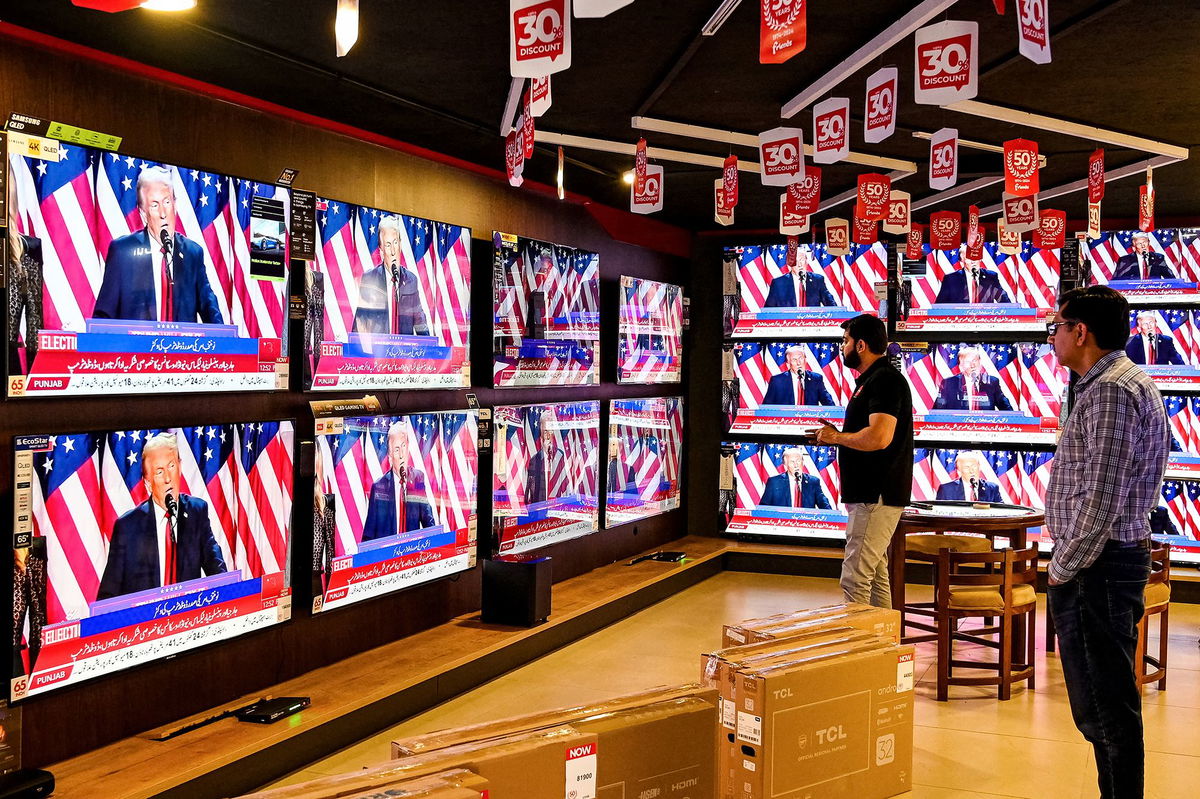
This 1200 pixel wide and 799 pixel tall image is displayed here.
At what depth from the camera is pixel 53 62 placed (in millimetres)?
3711

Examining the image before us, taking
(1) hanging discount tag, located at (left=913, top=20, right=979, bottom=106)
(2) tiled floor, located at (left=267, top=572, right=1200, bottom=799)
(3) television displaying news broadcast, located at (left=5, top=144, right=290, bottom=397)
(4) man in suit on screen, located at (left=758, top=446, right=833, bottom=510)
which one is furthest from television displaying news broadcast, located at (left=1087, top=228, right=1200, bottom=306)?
(3) television displaying news broadcast, located at (left=5, top=144, right=290, bottom=397)

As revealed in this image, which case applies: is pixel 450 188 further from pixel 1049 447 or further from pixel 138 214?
pixel 1049 447

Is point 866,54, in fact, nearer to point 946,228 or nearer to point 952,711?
point 952,711

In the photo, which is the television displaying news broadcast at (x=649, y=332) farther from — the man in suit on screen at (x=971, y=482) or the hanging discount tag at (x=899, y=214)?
the man in suit on screen at (x=971, y=482)

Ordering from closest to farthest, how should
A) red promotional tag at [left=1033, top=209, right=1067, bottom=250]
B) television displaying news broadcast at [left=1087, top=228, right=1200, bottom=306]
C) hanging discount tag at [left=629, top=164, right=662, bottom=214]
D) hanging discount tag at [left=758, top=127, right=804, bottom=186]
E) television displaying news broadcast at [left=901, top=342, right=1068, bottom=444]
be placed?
hanging discount tag at [left=758, top=127, right=804, bottom=186]
hanging discount tag at [left=629, top=164, right=662, bottom=214]
red promotional tag at [left=1033, top=209, right=1067, bottom=250]
television displaying news broadcast at [left=1087, top=228, right=1200, bottom=306]
television displaying news broadcast at [left=901, top=342, right=1068, bottom=444]

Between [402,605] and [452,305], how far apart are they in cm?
166

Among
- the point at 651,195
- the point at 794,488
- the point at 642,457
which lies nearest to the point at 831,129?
the point at 651,195

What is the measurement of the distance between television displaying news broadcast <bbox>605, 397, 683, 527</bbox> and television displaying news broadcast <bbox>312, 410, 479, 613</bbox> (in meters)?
2.02

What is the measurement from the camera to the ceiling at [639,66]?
3877 mm

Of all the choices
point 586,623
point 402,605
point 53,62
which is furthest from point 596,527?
point 53,62

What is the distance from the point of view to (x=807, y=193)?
624 cm

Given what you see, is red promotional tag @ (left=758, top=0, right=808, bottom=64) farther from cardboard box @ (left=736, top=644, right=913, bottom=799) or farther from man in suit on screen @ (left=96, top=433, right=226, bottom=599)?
man in suit on screen @ (left=96, top=433, right=226, bottom=599)

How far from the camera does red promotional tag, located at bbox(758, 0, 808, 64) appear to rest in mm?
3215

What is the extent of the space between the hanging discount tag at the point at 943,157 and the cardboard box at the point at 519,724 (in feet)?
12.3
